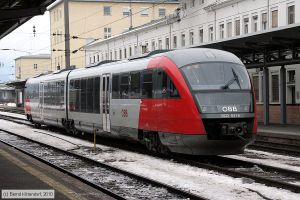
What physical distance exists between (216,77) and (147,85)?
7.18ft

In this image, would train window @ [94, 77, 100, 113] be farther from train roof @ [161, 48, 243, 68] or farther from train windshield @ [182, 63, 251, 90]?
train windshield @ [182, 63, 251, 90]

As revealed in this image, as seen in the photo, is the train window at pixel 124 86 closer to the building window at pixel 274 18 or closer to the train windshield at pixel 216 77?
the train windshield at pixel 216 77

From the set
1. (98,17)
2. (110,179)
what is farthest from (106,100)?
(98,17)

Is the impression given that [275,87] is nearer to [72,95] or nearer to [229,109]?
[72,95]

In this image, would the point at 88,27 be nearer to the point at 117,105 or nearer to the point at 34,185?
the point at 117,105

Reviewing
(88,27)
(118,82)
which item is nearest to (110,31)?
(88,27)

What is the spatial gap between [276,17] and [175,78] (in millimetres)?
19516

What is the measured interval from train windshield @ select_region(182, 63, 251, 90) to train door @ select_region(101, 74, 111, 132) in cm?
485

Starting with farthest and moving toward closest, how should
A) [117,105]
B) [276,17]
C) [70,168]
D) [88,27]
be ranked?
[88,27]
[276,17]
[117,105]
[70,168]

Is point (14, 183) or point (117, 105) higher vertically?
point (117, 105)

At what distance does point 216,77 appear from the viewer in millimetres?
13250

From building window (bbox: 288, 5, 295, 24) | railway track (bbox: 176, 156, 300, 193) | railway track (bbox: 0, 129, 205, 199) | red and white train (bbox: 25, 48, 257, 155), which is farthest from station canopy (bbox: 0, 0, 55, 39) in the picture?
building window (bbox: 288, 5, 295, 24)

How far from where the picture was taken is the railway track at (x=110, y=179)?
370 inches

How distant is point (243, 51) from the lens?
25844 millimetres
